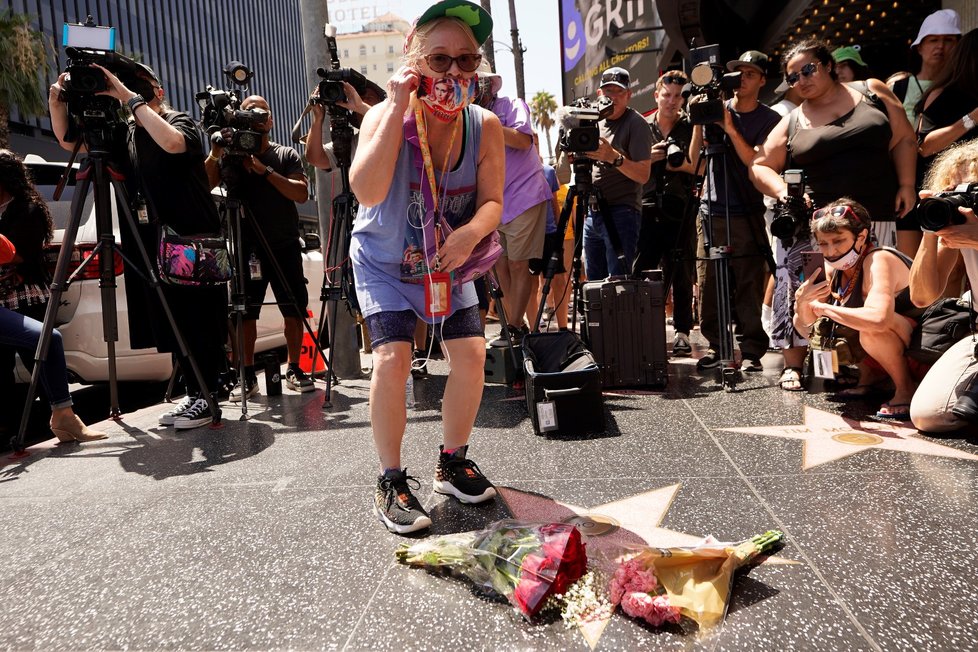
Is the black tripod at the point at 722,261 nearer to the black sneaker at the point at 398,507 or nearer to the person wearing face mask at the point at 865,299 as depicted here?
the person wearing face mask at the point at 865,299

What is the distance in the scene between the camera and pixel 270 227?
15.6 feet

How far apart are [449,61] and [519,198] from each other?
2.43m

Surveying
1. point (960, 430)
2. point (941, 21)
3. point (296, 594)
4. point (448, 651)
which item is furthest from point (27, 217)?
point (941, 21)

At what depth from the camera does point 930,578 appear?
1.74 meters

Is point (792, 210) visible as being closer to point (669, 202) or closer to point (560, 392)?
point (560, 392)

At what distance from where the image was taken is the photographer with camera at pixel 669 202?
16.9 ft

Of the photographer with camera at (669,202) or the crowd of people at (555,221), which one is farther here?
the photographer with camera at (669,202)

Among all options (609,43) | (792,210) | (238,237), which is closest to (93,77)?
(238,237)

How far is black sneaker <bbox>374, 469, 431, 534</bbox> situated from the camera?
2.18 meters

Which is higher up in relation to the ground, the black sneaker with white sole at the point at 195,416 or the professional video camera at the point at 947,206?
the professional video camera at the point at 947,206

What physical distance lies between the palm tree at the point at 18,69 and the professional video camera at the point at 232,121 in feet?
69.0

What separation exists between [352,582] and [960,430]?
8.64 ft

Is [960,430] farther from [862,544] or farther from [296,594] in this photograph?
[296,594]

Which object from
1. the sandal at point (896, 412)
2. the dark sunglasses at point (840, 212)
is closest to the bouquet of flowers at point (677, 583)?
the sandal at point (896, 412)
